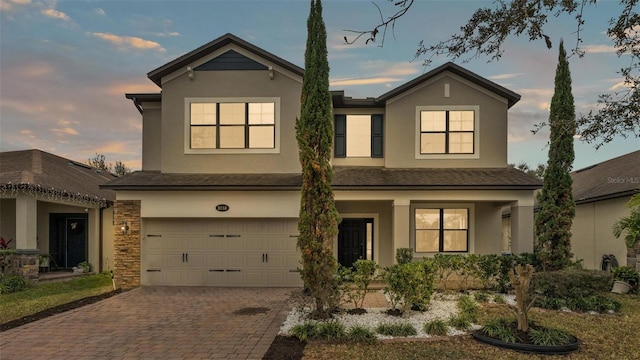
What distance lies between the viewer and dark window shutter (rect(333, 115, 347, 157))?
47.3 ft

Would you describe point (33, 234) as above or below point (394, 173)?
below

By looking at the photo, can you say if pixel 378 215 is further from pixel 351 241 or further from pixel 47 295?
pixel 47 295

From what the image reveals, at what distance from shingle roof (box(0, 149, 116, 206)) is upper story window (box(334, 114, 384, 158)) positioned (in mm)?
9651

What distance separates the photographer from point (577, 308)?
938cm

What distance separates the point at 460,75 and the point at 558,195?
5.06 m

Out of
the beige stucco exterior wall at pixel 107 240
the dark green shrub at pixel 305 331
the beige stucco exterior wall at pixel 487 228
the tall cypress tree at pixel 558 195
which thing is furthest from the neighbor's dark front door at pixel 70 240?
the tall cypress tree at pixel 558 195

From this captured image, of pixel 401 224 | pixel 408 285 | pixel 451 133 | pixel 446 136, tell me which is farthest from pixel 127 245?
pixel 451 133

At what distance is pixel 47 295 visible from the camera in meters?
11.3

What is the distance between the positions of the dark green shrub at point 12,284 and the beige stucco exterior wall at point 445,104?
12.1 m

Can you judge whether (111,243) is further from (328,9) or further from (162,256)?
(328,9)

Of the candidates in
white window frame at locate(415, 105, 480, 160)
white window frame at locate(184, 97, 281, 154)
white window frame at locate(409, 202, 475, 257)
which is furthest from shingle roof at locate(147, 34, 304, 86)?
white window frame at locate(409, 202, 475, 257)

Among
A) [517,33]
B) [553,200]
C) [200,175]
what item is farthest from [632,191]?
[200,175]

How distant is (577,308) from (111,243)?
16.3 m

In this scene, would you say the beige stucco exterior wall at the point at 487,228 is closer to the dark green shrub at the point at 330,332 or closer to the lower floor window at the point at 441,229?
the lower floor window at the point at 441,229
